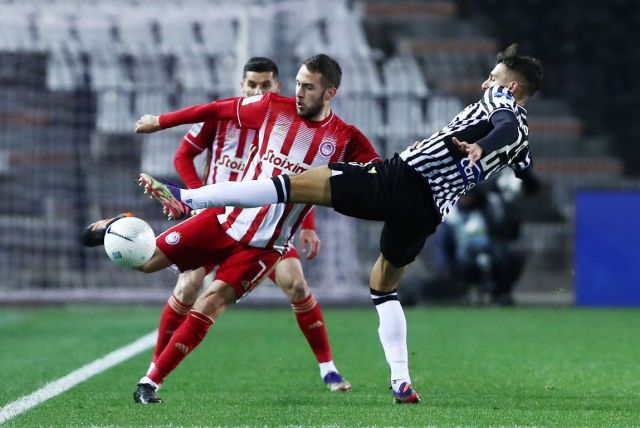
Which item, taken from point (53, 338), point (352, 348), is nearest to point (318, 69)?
point (352, 348)

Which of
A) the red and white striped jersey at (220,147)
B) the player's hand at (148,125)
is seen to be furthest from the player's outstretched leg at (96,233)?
the red and white striped jersey at (220,147)

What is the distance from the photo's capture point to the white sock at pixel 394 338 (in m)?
6.27

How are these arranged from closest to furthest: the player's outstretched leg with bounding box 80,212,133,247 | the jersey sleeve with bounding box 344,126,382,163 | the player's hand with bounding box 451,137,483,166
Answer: the player's hand with bounding box 451,137,483,166, the player's outstretched leg with bounding box 80,212,133,247, the jersey sleeve with bounding box 344,126,382,163

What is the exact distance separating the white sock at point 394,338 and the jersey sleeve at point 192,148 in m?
1.54

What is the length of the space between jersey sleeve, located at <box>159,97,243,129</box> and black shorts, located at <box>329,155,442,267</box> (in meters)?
0.72

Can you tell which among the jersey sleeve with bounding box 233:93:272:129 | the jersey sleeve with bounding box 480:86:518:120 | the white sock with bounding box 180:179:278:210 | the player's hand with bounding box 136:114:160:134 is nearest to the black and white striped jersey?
the jersey sleeve with bounding box 480:86:518:120

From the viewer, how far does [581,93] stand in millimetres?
21188

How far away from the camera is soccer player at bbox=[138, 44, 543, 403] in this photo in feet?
19.3

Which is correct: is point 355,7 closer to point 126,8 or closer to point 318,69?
point 126,8

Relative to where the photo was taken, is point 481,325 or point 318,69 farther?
point 481,325

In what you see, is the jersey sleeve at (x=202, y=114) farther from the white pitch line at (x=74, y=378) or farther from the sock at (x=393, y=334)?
the white pitch line at (x=74, y=378)

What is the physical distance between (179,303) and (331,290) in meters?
8.84

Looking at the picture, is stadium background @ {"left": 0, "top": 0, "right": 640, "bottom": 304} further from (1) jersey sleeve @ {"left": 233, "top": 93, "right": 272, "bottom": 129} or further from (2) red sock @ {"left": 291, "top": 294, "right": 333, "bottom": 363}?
(1) jersey sleeve @ {"left": 233, "top": 93, "right": 272, "bottom": 129}

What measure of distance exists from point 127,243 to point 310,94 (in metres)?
1.13
